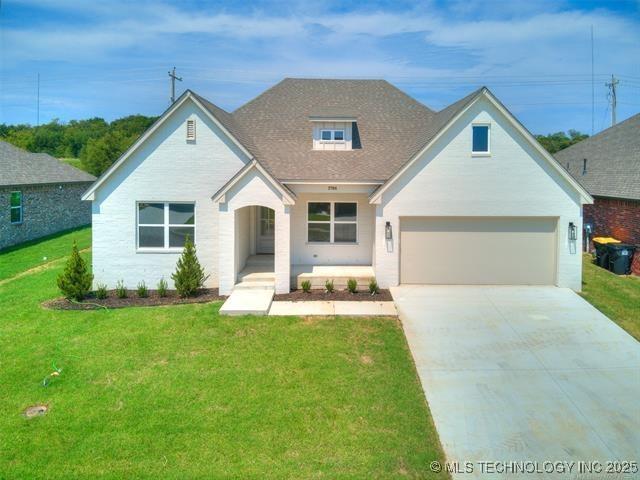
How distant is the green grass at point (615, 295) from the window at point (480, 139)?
548 cm

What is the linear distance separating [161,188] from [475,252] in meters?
10.4

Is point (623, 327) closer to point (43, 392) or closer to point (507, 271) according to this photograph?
point (507, 271)

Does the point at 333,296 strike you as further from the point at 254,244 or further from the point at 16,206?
the point at 16,206

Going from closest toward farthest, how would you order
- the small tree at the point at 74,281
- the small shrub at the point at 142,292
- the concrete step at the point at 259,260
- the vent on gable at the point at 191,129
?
the small tree at the point at 74,281
the small shrub at the point at 142,292
the vent on gable at the point at 191,129
the concrete step at the point at 259,260

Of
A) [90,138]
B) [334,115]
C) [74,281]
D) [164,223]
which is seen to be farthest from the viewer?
[90,138]

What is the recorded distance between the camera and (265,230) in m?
18.4

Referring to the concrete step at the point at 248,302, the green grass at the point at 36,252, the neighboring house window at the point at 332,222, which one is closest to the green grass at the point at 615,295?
the neighboring house window at the point at 332,222

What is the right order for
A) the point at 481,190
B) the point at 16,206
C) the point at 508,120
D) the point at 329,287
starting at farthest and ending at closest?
the point at 16,206, the point at 481,190, the point at 508,120, the point at 329,287

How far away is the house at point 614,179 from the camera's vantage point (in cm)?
1859

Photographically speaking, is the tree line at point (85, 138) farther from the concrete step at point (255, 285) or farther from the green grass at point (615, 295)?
the green grass at point (615, 295)

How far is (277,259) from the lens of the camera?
13852 millimetres

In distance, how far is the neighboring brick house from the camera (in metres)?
18.6

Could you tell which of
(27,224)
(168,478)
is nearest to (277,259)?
(168,478)

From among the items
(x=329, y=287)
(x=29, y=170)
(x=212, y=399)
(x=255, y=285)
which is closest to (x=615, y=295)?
(x=329, y=287)
